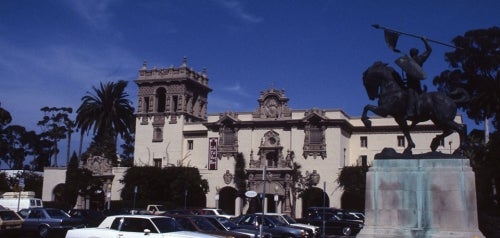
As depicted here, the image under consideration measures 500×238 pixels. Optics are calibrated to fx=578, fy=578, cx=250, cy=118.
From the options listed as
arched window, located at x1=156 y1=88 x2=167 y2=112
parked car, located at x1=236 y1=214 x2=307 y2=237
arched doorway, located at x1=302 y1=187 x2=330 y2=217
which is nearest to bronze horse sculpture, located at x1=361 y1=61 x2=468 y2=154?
parked car, located at x1=236 y1=214 x2=307 y2=237

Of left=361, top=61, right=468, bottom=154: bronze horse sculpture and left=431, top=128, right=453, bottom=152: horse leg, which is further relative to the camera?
left=431, top=128, right=453, bottom=152: horse leg

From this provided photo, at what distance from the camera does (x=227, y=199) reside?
65188mm

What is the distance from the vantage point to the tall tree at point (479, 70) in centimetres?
5681

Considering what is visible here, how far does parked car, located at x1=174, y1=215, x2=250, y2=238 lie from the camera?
19812 millimetres

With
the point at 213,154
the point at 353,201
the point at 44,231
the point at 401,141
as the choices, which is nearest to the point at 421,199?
the point at 44,231

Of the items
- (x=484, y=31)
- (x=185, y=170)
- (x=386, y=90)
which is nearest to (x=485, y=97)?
(x=484, y=31)

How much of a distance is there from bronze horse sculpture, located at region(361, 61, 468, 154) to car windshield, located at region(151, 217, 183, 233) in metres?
7.03

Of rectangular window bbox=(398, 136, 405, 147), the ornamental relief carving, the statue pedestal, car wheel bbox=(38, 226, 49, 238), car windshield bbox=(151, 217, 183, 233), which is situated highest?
the ornamental relief carving

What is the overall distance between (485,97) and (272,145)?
880 inches

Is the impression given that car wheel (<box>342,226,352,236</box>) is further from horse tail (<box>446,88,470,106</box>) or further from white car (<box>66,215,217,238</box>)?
white car (<box>66,215,217,238</box>)

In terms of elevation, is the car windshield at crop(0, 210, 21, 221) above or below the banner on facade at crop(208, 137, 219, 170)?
below

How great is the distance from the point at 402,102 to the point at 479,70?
45079 mm

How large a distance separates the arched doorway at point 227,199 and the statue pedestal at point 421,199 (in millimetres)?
47701

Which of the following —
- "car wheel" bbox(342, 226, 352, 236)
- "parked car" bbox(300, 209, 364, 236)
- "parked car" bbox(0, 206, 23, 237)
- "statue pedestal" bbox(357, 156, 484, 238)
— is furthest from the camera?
"parked car" bbox(300, 209, 364, 236)
